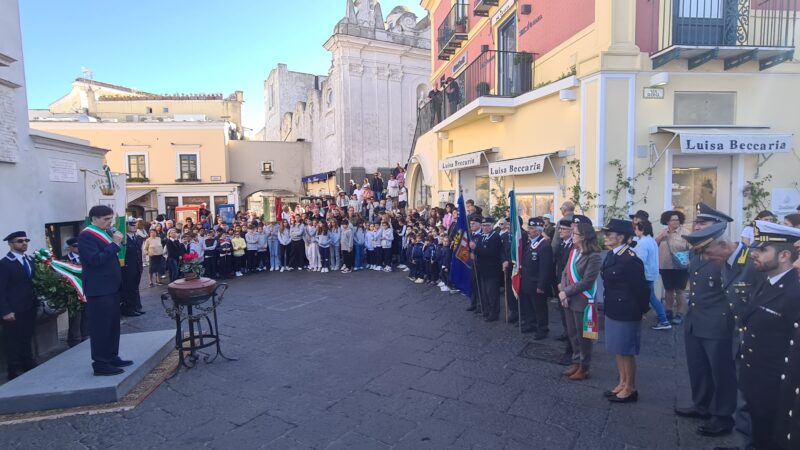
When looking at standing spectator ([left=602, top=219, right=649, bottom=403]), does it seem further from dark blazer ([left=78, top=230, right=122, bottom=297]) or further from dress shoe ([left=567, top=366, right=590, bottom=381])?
dark blazer ([left=78, top=230, right=122, bottom=297])

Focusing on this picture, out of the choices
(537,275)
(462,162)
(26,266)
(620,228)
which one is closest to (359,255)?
(462,162)

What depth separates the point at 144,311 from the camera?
31.1 feet

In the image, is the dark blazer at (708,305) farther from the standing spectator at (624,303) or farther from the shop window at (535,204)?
the shop window at (535,204)

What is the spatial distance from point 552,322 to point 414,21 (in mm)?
23144

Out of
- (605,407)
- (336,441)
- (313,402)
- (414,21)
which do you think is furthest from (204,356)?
(414,21)

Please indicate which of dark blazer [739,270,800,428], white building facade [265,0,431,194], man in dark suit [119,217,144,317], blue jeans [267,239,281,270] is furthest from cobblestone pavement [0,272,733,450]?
white building facade [265,0,431,194]

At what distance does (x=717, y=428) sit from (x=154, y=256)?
12.8m

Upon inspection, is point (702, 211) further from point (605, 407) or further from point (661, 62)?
point (661, 62)

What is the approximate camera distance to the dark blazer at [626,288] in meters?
4.50

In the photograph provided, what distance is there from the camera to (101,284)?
5211 mm

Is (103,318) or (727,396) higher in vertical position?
(103,318)

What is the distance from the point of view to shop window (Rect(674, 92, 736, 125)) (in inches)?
336

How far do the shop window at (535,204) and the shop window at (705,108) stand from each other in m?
2.85

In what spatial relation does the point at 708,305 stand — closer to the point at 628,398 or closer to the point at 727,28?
the point at 628,398
